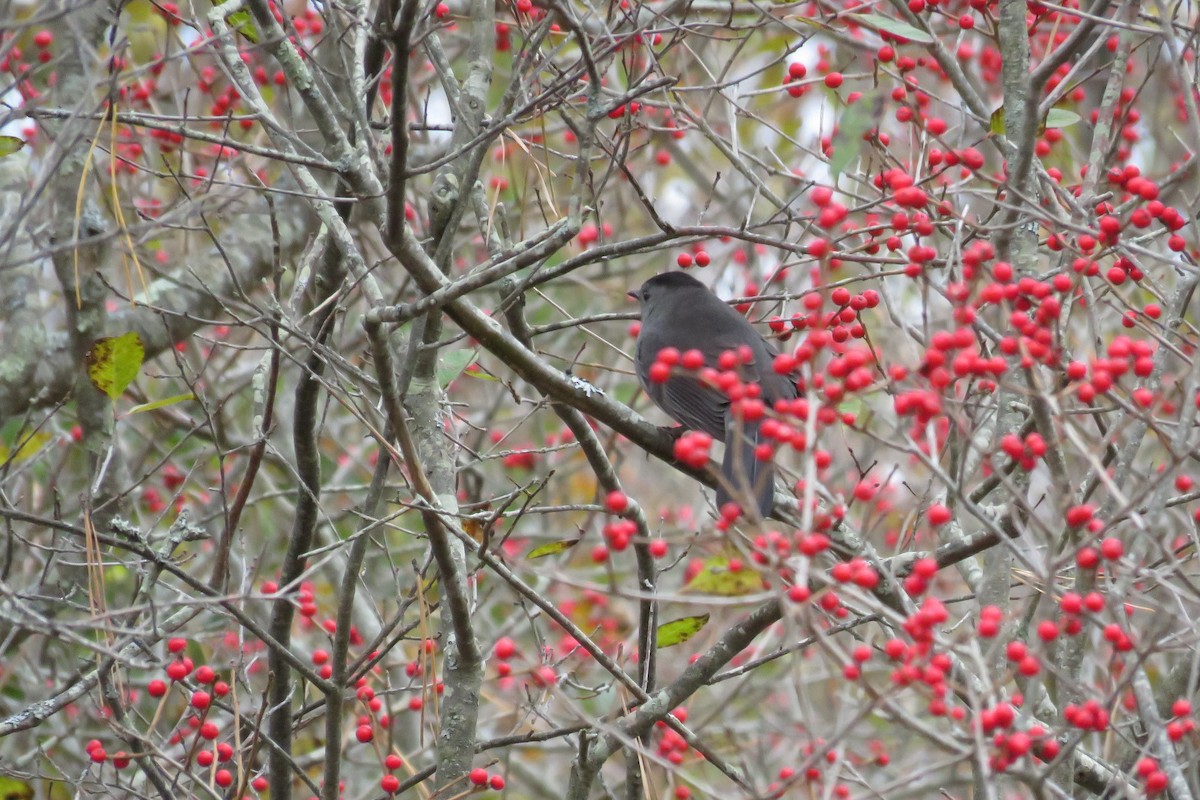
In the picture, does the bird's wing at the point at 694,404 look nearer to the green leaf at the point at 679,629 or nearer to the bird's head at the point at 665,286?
the bird's head at the point at 665,286

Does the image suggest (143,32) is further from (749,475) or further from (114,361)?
(749,475)

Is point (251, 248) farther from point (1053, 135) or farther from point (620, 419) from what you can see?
point (1053, 135)

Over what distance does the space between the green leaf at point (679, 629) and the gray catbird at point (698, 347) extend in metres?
0.54

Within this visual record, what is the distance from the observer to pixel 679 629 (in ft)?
13.1

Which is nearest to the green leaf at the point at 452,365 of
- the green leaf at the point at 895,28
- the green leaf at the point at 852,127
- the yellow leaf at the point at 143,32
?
the green leaf at the point at 852,127

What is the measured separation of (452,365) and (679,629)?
1.16 m

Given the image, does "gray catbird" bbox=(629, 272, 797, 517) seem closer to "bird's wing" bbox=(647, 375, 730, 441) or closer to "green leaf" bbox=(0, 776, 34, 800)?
"bird's wing" bbox=(647, 375, 730, 441)

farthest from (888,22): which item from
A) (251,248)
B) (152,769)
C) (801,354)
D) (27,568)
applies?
(27,568)

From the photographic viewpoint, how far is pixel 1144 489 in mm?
2307

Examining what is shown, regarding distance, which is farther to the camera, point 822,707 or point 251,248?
point 822,707

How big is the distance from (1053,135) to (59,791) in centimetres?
542

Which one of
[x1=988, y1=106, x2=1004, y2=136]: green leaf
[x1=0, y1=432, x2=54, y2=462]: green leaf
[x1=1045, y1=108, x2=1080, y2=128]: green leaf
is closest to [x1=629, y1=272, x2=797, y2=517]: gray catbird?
[x1=988, y1=106, x2=1004, y2=136]: green leaf

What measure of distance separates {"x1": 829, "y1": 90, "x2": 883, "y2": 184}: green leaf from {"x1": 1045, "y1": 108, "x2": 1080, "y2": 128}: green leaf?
70cm

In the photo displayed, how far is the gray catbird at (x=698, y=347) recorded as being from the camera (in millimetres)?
5031
